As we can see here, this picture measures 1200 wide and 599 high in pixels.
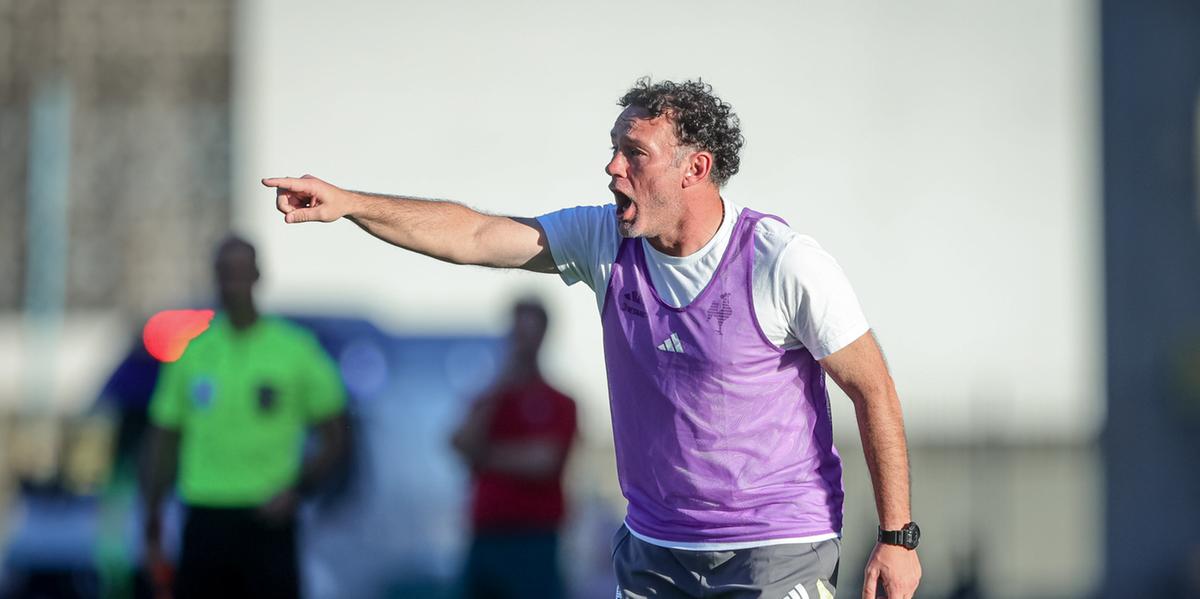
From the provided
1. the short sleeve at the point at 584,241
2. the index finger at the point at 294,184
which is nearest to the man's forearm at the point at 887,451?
the short sleeve at the point at 584,241

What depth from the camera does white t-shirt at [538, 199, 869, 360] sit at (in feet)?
14.2

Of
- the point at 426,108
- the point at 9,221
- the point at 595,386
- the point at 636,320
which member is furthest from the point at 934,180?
the point at 636,320

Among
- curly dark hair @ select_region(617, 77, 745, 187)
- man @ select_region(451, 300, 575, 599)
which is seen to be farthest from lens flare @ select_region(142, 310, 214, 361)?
curly dark hair @ select_region(617, 77, 745, 187)

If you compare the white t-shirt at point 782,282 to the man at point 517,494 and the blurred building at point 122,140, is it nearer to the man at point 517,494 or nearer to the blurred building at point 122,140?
the man at point 517,494

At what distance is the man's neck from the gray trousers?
82cm

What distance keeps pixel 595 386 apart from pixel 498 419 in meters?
6.68

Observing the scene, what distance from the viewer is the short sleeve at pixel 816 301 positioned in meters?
4.33

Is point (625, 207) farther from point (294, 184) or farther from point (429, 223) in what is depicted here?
point (294, 184)

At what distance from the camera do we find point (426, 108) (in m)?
16.2

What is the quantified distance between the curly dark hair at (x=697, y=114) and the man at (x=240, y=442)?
308 centimetres

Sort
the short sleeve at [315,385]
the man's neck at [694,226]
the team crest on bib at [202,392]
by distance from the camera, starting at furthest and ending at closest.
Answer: the short sleeve at [315,385] < the team crest on bib at [202,392] < the man's neck at [694,226]

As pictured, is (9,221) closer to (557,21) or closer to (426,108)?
(426,108)

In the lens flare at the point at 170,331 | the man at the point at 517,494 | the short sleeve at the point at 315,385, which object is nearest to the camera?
the short sleeve at the point at 315,385

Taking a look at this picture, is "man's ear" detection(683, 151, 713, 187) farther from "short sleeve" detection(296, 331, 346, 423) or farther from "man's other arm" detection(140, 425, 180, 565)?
"man's other arm" detection(140, 425, 180, 565)
